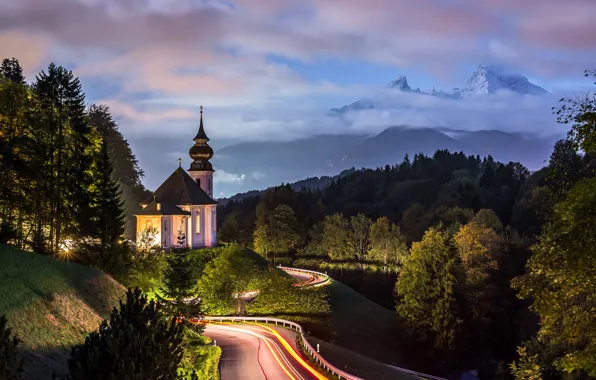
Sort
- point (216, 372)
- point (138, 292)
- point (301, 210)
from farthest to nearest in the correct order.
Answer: point (301, 210) → point (216, 372) → point (138, 292)

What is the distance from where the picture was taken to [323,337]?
5225 cm

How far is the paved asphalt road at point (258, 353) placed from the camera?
32719 millimetres

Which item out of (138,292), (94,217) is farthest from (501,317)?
(138,292)

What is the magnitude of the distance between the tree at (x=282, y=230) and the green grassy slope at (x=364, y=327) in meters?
25.8

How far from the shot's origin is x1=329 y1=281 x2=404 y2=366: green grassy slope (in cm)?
6019

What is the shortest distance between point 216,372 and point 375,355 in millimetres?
31952

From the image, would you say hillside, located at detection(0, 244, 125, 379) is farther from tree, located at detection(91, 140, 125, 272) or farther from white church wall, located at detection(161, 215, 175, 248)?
white church wall, located at detection(161, 215, 175, 248)

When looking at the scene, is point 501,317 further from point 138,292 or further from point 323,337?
point 138,292

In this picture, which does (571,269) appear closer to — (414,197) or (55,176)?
(55,176)

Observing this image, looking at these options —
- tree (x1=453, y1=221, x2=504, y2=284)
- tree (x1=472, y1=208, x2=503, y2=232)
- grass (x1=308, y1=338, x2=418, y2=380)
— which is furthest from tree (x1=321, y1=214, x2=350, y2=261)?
grass (x1=308, y1=338, x2=418, y2=380)

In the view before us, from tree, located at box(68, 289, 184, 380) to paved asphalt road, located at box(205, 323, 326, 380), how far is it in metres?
18.1

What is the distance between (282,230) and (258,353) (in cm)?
5912

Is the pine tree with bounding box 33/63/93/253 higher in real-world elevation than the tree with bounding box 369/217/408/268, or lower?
higher

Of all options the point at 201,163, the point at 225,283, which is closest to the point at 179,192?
the point at 201,163
